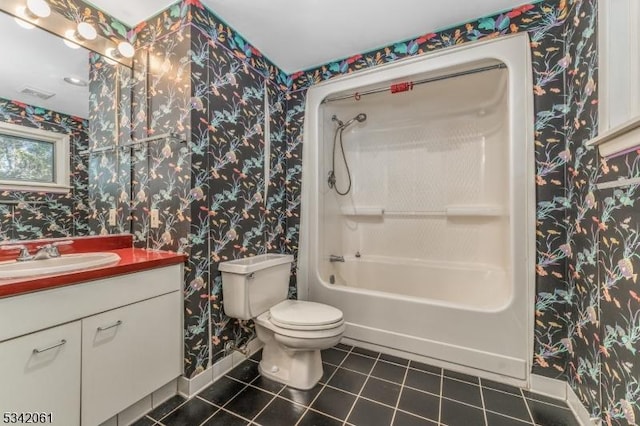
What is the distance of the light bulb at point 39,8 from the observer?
51.9 inches

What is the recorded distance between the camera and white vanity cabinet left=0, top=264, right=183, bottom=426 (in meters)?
0.96

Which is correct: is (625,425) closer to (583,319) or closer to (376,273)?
(583,319)

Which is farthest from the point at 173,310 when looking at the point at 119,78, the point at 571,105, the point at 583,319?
the point at 571,105

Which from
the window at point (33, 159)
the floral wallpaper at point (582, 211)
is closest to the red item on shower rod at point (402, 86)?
the floral wallpaper at point (582, 211)

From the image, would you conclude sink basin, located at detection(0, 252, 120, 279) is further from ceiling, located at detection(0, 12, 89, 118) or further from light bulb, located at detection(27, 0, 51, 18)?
light bulb, located at detection(27, 0, 51, 18)

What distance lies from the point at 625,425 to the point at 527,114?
1.47 metres

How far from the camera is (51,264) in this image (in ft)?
4.30

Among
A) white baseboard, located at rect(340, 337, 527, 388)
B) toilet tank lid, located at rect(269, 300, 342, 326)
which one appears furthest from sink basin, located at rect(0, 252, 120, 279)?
white baseboard, located at rect(340, 337, 527, 388)

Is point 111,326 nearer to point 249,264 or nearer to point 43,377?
point 43,377

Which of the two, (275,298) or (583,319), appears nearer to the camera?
(583,319)

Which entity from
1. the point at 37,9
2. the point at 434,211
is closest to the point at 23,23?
the point at 37,9

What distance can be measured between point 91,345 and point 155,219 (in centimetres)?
73

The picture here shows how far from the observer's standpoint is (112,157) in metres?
1.71

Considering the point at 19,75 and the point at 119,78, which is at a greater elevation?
the point at 119,78
